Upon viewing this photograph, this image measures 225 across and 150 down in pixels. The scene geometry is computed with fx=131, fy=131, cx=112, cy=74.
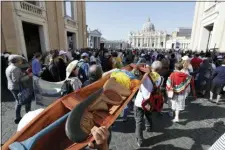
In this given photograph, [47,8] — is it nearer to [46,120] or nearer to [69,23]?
[69,23]

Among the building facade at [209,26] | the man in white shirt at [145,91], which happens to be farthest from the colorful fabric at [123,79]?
the building facade at [209,26]

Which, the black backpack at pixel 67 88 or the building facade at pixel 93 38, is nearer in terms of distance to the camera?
the black backpack at pixel 67 88

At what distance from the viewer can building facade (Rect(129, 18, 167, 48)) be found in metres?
106

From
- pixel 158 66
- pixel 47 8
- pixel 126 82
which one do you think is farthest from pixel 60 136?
pixel 47 8

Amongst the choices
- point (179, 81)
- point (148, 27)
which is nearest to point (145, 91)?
point (179, 81)

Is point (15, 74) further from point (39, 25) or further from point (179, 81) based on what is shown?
point (39, 25)

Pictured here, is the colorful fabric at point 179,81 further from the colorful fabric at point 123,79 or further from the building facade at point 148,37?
the building facade at point 148,37

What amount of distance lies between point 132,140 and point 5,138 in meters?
3.05

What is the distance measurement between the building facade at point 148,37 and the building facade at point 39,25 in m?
98.2

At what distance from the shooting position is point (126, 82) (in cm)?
205

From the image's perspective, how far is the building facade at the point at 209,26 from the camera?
11.1m

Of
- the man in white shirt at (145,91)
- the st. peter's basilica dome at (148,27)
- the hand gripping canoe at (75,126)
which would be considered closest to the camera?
the hand gripping canoe at (75,126)

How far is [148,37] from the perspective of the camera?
111 m

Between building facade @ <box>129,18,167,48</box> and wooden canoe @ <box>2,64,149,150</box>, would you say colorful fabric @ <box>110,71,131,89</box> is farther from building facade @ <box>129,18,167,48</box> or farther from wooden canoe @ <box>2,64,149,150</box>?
building facade @ <box>129,18,167,48</box>
